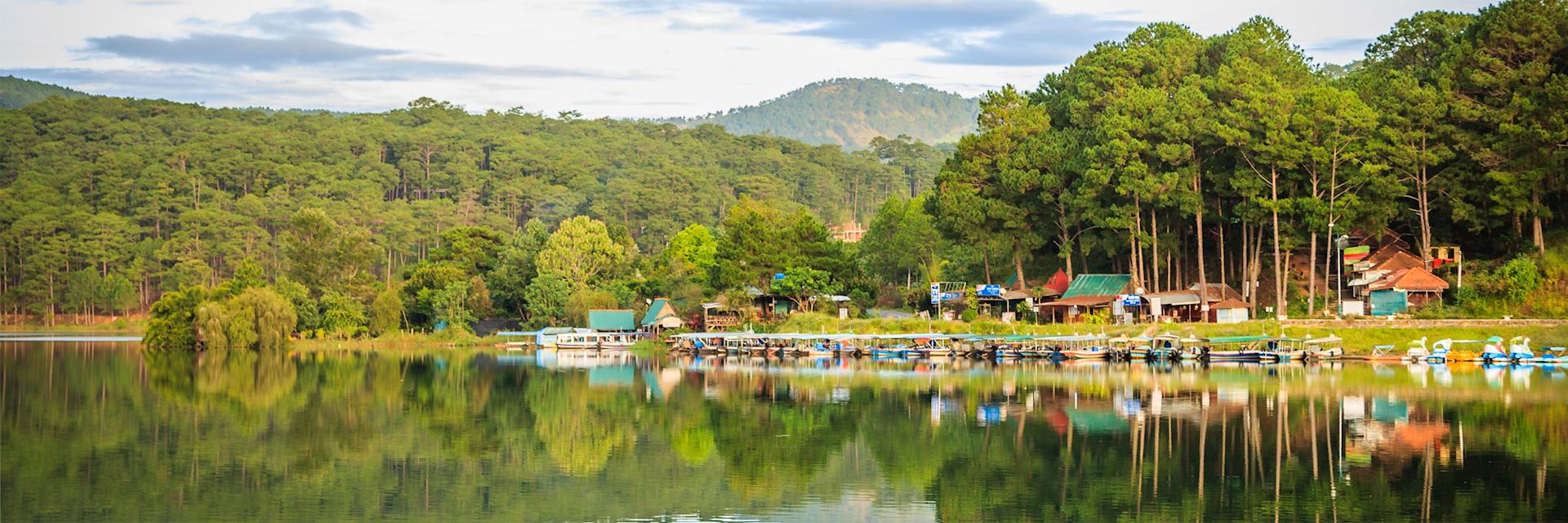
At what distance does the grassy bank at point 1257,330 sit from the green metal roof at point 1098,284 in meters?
3.98

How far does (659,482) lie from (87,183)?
129611 millimetres

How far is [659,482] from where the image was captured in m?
24.9

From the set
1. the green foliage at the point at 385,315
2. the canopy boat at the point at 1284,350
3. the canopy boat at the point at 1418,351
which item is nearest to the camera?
the canopy boat at the point at 1418,351

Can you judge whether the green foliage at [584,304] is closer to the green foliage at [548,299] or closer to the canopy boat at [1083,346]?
the green foliage at [548,299]

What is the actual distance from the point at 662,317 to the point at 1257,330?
32.7 metres

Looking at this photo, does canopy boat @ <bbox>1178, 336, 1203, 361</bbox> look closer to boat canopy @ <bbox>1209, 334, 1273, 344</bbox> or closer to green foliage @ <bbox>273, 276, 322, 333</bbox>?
boat canopy @ <bbox>1209, 334, 1273, 344</bbox>

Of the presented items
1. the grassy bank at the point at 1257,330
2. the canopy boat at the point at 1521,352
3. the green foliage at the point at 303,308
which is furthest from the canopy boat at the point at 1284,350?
the green foliage at the point at 303,308

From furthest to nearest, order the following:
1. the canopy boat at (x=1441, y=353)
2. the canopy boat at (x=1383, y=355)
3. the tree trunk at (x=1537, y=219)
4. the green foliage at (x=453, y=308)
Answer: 1. the green foliage at (x=453, y=308)
2. the tree trunk at (x=1537, y=219)
3. the canopy boat at (x=1383, y=355)
4. the canopy boat at (x=1441, y=353)

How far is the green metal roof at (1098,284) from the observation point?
62719 mm

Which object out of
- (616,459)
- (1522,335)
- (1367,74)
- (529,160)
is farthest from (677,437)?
(529,160)

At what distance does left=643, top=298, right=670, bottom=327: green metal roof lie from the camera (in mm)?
76500

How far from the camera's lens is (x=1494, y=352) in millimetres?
47375

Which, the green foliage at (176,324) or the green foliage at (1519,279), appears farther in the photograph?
the green foliage at (176,324)

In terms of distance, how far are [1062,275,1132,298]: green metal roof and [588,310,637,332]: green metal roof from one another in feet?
80.8
